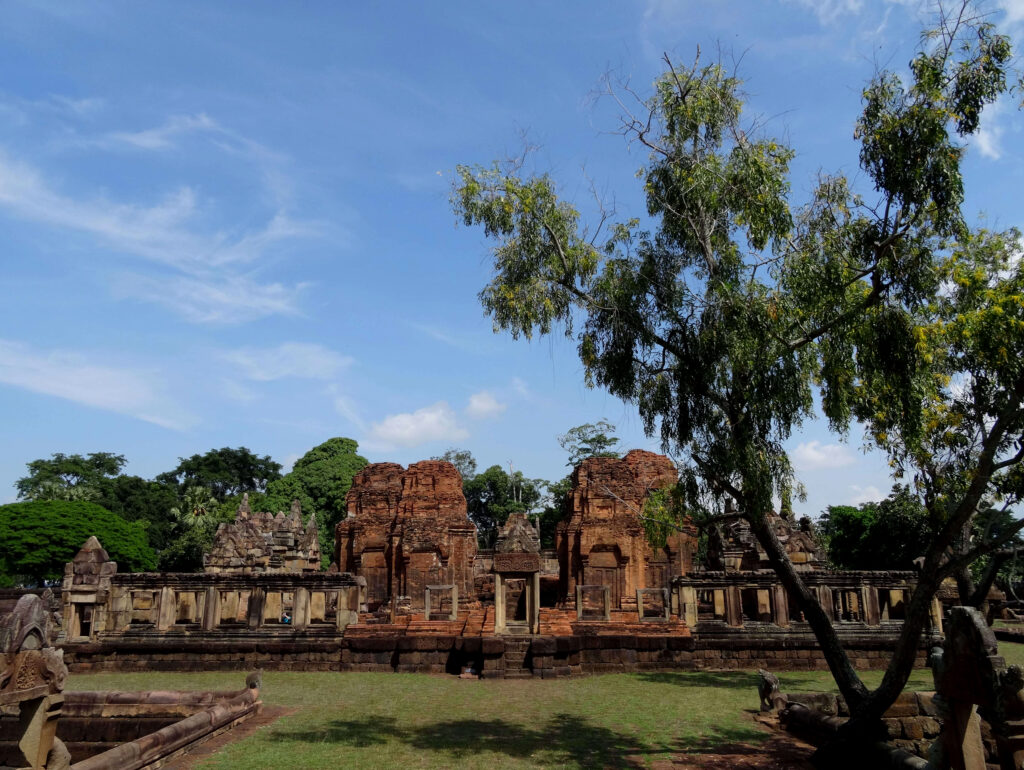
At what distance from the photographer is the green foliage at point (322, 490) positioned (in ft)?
184

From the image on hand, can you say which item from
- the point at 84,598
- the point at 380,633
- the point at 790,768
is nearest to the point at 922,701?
the point at 790,768

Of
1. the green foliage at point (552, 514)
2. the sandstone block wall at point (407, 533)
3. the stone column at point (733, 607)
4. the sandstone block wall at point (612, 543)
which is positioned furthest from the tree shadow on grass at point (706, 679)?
the green foliage at point (552, 514)

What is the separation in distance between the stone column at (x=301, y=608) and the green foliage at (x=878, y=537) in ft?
78.3

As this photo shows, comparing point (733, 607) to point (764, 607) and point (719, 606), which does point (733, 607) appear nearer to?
point (719, 606)

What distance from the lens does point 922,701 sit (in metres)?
9.17

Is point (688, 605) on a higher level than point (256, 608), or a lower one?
higher

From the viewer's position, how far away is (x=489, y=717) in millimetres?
10719

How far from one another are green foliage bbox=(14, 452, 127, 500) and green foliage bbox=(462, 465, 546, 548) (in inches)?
1218

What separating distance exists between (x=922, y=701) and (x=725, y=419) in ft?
14.1

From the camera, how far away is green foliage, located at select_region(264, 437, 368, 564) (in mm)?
55969

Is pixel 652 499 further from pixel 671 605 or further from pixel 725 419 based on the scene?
pixel 671 605

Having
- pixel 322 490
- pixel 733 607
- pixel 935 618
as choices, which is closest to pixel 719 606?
pixel 733 607

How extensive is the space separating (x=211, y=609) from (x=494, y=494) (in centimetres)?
4851

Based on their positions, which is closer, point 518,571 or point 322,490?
point 518,571
